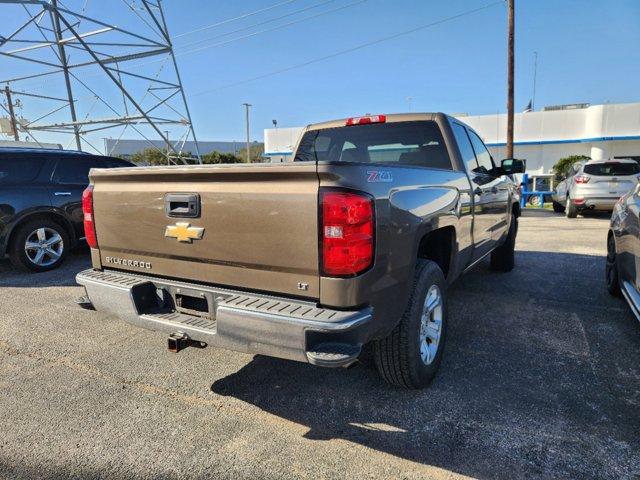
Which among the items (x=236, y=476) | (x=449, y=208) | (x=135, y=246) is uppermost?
(x=449, y=208)

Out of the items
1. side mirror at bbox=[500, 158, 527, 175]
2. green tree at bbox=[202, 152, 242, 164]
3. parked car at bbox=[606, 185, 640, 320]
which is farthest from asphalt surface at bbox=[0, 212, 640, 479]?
green tree at bbox=[202, 152, 242, 164]

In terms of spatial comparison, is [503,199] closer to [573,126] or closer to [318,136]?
[318,136]

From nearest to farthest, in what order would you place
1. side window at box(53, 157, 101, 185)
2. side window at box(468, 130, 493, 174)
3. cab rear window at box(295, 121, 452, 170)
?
cab rear window at box(295, 121, 452, 170), side window at box(468, 130, 493, 174), side window at box(53, 157, 101, 185)

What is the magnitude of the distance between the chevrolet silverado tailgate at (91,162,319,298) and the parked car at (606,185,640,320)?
2.91 meters

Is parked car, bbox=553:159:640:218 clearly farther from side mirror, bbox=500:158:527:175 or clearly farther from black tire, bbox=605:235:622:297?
side mirror, bbox=500:158:527:175

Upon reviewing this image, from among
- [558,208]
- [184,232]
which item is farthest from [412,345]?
[558,208]

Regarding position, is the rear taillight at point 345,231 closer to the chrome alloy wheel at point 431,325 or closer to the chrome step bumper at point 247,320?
the chrome step bumper at point 247,320

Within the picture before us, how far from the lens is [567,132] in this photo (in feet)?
92.1

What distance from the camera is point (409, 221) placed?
255 cm

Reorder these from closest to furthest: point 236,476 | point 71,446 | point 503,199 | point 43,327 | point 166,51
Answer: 1. point 236,476
2. point 71,446
3. point 43,327
4. point 503,199
5. point 166,51

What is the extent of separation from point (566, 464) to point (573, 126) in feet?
102

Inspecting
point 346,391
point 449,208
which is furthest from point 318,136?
point 346,391

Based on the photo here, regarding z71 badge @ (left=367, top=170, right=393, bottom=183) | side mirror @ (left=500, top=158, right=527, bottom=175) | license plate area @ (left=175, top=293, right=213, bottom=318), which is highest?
side mirror @ (left=500, top=158, right=527, bottom=175)

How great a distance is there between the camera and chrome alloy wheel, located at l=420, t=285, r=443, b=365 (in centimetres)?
293
